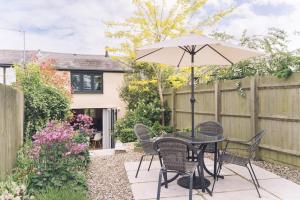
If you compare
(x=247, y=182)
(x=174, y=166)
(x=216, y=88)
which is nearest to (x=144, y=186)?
(x=174, y=166)

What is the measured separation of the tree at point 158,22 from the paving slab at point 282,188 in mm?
6133

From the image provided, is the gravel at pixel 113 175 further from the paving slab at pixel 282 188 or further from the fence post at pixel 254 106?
the fence post at pixel 254 106

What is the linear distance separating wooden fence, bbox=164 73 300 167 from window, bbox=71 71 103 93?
1055cm

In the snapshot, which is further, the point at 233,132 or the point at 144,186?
the point at 233,132

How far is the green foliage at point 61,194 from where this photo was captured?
4008mm

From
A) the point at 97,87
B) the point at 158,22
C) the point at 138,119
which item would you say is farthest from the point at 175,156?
the point at 97,87

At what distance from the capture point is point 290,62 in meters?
6.51

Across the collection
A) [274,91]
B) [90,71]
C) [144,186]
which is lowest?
[144,186]

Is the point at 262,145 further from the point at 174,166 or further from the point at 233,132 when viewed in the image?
the point at 174,166

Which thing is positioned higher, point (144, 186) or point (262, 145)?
point (262, 145)

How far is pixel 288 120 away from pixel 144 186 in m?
3.25

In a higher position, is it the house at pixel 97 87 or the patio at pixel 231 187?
the house at pixel 97 87

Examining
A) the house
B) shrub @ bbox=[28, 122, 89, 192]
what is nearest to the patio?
shrub @ bbox=[28, 122, 89, 192]

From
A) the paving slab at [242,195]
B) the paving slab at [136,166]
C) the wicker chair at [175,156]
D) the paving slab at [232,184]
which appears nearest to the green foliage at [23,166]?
the paving slab at [136,166]
